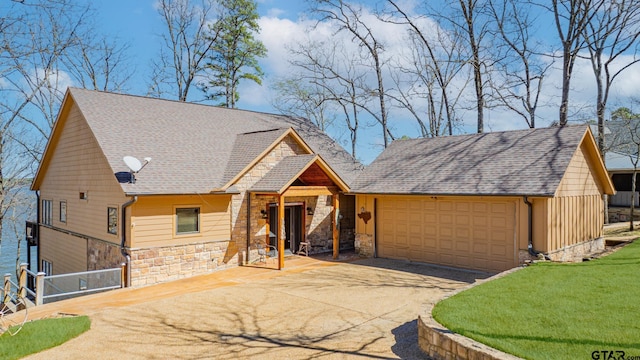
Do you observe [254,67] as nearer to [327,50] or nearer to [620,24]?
[327,50]

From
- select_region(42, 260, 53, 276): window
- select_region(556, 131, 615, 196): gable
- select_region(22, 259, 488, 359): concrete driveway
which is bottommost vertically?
select_region(42, 260, 53, 276): window

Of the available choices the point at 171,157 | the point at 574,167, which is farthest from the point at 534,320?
the point at 171,157

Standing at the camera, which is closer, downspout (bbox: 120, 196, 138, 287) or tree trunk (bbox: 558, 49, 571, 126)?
downspout (bbox: 120, 196, 138, 287)

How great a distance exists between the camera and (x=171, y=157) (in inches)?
557

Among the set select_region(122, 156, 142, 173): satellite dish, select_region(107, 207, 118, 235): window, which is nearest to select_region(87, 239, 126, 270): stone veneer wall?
select_region(107, 207, 118, 235): window

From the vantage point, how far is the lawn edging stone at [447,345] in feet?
18.0

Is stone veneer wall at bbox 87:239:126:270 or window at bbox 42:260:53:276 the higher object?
stone veneer wall at bbox 87:239:126:270

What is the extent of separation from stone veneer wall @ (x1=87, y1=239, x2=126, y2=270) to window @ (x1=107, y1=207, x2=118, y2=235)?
436mm

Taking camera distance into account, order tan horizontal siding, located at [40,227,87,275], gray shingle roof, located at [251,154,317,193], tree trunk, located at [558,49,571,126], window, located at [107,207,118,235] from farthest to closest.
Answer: tree trunk, located at [558,49,571,126], tan horizontal siding, located at [40,227,87,275], gray shingle roof, located at [251,154,317,193], window, located at [107,207,118,235]

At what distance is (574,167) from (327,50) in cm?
1825

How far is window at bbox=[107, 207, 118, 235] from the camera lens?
1287 cm

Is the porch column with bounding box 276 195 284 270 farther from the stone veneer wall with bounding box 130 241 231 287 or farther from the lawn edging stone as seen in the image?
the lawn edging stone

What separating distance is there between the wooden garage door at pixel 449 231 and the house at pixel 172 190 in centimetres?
214

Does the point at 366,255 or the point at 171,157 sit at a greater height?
the point at 171,157
